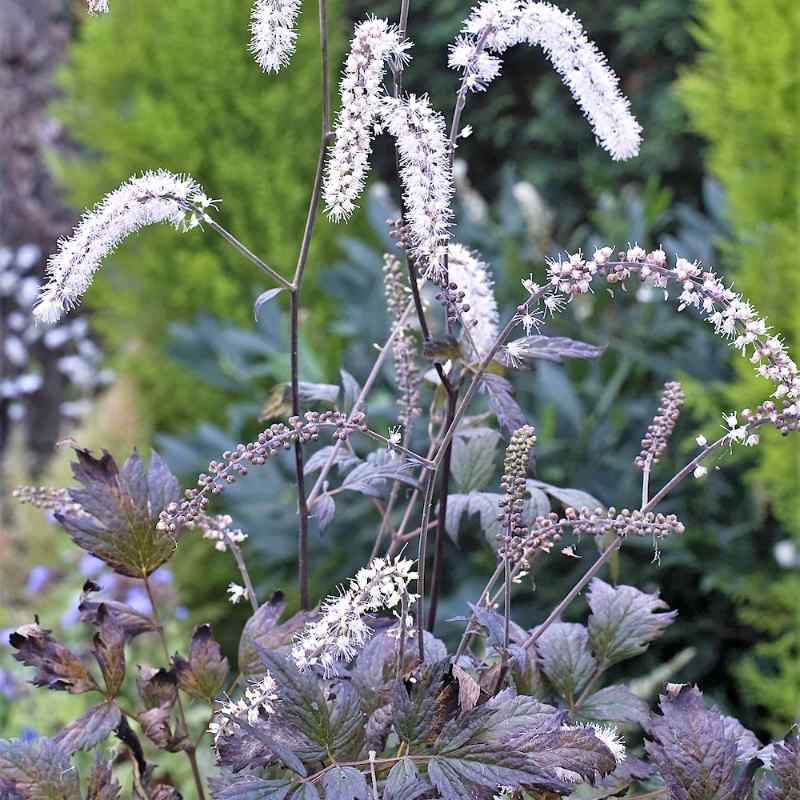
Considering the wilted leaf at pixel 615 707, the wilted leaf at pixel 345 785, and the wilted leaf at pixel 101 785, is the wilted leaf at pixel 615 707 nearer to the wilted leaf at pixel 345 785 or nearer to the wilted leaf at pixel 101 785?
the wilted leaf at pixel 345 785

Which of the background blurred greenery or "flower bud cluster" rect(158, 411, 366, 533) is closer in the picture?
"flower bud cluster" rect(158, 411, 366, 533)

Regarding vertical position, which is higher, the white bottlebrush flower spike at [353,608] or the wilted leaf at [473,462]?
the wilted leaf at [473,462]

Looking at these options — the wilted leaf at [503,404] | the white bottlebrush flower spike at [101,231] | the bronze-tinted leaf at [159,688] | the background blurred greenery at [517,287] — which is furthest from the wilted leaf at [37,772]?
the background blurred greenery at [517,287]

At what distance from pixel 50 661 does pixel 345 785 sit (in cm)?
33

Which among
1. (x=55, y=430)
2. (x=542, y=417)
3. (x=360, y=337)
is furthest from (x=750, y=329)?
(x=55, y=430)

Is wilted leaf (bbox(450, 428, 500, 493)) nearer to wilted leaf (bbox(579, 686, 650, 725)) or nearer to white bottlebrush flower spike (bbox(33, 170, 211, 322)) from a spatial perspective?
wilted leaf (bbox(579, 686, 650, 725))

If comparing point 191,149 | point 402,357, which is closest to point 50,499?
point 402,357

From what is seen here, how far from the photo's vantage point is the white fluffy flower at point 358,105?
0.86m

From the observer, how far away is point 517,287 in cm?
327

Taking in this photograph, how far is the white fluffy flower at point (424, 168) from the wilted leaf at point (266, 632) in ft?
1.13

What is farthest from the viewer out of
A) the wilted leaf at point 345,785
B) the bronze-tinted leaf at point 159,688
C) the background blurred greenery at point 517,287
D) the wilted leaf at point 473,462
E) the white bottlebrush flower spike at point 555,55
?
the background blurred greenery at point 517,287

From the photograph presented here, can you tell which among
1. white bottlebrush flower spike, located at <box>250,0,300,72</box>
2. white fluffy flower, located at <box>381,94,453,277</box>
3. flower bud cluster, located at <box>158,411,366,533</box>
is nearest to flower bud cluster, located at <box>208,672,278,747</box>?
flower bud cluster, located at <box>158,411,366,533</box>

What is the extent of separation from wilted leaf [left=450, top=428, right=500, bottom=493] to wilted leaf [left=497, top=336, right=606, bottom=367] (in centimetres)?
20

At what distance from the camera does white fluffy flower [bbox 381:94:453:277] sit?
86 centimetres
